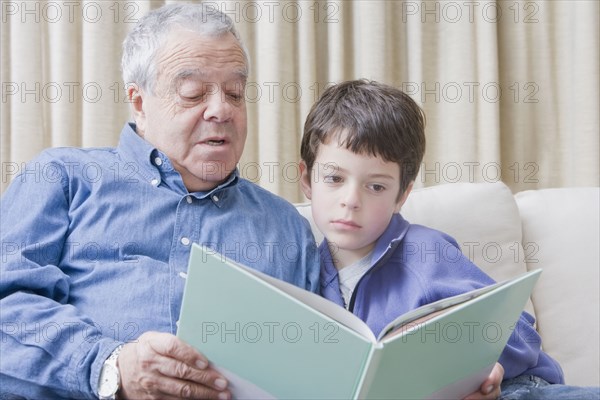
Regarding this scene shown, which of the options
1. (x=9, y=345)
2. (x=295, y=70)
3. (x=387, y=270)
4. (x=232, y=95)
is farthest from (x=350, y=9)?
(x=9, y=345)

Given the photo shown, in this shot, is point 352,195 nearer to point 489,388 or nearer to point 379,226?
point 379,226

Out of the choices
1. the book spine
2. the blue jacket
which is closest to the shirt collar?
the blue jacket

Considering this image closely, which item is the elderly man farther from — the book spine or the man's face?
the book spine

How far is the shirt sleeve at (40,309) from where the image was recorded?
1.20 meters

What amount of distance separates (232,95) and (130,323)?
0.51 metres

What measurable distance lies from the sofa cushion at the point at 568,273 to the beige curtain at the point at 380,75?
390mm

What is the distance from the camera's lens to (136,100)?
1584 mm

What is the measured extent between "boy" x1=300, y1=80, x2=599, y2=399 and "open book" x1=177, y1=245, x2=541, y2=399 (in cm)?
27

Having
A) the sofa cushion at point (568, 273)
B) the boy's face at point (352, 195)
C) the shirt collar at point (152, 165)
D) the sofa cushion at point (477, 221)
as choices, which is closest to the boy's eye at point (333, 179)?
the boy's face at point (352, 195)

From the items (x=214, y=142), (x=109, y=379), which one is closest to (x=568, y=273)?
(x=214, y=142)

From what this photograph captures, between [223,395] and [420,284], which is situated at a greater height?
[420,284]

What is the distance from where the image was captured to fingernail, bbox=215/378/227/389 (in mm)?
1105

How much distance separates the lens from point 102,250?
141cm

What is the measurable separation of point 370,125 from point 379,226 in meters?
0.20
